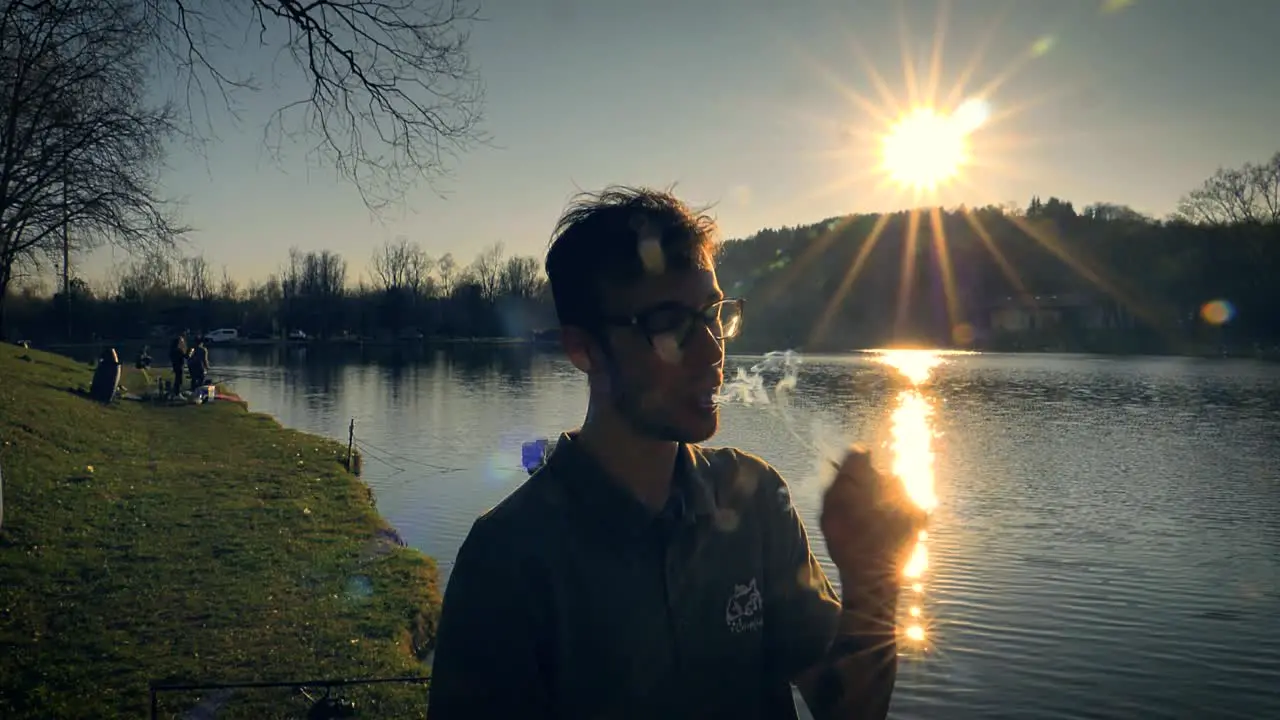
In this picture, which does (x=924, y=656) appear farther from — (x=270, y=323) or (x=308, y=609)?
(x=270, y=323)

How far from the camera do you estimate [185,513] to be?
13930mm

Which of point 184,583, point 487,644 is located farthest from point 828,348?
point 487,644

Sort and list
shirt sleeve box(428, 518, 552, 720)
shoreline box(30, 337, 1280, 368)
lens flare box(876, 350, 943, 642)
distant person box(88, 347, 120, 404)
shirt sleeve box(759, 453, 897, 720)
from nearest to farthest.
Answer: shirt sleeve box(428, 518, 552, 720) → shirt sleeve box(759, 453, 897, 720) → lens flare box(876, 350, 943, 642) → distant person box(88, 347, 120, 404) → shoreline box(30, 337, 1280, 368)

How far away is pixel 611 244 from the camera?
2129 millimetres

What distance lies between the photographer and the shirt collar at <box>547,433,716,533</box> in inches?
78.8

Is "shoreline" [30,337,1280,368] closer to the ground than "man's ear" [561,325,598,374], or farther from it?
closer to the ground

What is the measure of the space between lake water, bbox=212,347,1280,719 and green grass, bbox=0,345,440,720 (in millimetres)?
2577

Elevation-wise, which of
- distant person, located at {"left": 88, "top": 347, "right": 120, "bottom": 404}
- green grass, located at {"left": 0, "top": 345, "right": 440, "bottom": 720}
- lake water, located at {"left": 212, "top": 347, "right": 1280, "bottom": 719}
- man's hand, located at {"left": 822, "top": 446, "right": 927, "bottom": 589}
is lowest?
lake water, located at {"left": 212, "top": 347, "right": 1280, "bottom": 719}

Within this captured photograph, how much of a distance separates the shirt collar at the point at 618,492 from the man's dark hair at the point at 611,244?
35 centimetres

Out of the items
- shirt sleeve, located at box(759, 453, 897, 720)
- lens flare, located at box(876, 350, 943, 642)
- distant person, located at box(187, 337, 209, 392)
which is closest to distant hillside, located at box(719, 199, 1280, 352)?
lens flare, located at box(876, 350, 943, 642)

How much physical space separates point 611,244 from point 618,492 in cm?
58

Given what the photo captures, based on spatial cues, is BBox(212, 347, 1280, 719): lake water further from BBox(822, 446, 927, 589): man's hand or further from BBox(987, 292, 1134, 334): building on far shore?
BBox(987, 292, 1134, 334): building on far shore

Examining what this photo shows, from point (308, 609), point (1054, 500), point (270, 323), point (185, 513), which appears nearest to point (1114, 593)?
point (1054, 500)

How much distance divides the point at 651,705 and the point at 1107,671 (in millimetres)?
12664
